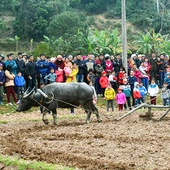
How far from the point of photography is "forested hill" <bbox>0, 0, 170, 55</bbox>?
41281mm

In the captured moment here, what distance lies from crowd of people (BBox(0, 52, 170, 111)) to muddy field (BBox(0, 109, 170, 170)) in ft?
10.8

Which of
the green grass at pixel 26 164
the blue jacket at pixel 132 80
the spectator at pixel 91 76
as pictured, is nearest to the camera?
the green grass at pixel 26 164

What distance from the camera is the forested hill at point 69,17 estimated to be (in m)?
41.3

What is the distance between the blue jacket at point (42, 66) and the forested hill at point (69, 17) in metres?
18.8

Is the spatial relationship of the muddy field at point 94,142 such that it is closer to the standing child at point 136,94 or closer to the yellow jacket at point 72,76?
the standing child at point 136,94

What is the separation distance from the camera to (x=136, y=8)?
57031mm

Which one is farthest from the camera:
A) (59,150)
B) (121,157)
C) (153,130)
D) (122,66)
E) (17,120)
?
(122,66)

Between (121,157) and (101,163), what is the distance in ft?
2.45

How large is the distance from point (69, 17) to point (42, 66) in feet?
67.7

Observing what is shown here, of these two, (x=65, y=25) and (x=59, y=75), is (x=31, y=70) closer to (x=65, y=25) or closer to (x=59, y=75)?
(x=59, y=75)

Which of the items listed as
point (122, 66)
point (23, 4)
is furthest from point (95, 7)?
point (122, 66)

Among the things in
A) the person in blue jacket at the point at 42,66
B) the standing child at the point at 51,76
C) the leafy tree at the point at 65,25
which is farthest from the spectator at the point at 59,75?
the leafy tree at the point at 65,25

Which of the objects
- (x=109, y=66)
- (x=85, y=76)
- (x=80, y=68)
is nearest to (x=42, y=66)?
(x=80, y=68)

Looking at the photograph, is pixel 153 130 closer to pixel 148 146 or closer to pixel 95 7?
pixel 148 146
